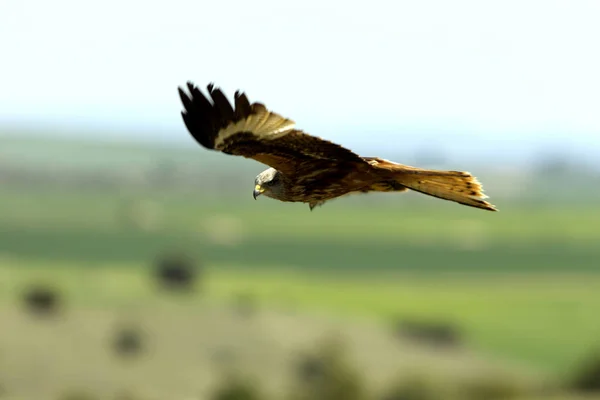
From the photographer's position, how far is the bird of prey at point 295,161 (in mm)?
8656

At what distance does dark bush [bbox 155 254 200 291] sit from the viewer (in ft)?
341

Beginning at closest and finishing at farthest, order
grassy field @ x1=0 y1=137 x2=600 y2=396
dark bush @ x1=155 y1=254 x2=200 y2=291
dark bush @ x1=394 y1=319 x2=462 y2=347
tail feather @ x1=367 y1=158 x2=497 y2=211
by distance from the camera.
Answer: tail feather @ x1=367 y1=158 x2=497 y2=211, dark bush @ x1=394 y1=319 x2=462 y2=347, grassy field @ x1=0 y1=137 x2=600 y2=396, dark bush @ x1=155 y1=254 x2=200 y2=291

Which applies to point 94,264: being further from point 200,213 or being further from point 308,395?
point 200,213

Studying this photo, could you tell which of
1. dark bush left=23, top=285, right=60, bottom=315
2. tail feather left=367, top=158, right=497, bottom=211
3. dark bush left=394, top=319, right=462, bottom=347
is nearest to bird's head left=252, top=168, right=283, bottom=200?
tail feather left=367, top=158, right=497, bottom=211

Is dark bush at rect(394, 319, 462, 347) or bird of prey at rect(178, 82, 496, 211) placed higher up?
bird of prey at rect(178, 82, 496, 211)

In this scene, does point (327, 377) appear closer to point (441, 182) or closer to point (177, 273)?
point (177, 273)

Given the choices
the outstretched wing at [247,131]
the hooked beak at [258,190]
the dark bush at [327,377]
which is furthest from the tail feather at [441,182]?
the dark bush at [327,377]

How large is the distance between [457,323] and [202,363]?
2030 cm

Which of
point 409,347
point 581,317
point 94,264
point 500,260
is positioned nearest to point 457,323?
point 409,347

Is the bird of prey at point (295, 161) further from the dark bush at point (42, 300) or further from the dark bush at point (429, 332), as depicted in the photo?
the dark bush at point (42, 300)

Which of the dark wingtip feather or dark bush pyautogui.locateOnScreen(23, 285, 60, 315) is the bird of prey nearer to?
the dark wingtip feather

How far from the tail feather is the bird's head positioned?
848mm

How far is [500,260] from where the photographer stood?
112m

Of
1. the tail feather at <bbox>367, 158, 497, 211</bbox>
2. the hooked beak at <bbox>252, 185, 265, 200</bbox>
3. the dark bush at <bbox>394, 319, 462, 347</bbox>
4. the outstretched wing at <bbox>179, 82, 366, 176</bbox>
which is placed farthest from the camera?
the dark bush at <bbox>394, 319, 462, 347</bbox>
